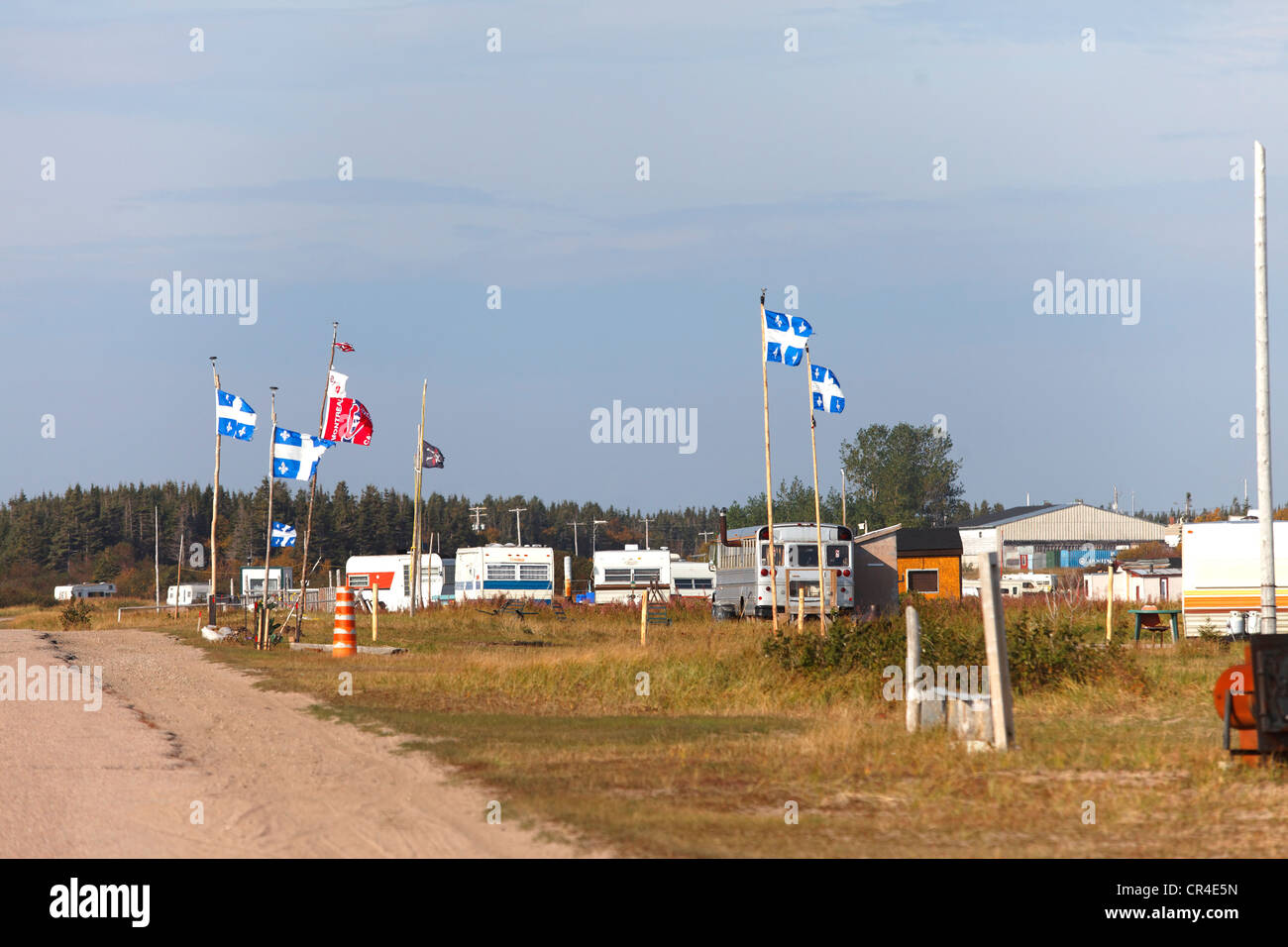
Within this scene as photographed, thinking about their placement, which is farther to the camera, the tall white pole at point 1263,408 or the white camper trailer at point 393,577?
the white camper trailer at point 393,577

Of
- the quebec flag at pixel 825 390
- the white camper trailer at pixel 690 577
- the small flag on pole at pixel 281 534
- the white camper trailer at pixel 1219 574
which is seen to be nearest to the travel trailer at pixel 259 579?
the white camper trailer at pixel 690 577

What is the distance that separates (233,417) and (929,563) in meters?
21.3

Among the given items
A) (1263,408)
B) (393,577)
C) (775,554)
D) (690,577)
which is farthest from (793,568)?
(393,577)

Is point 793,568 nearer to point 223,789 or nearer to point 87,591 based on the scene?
point 223,789

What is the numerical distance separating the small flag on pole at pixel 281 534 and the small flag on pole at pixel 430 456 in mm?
13199

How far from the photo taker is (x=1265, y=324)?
1945cm

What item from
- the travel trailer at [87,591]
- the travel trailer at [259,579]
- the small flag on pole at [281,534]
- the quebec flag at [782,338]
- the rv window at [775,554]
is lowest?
the travel trailer at [87,591]

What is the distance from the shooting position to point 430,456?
50875 mm

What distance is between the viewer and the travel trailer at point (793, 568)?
33.6m

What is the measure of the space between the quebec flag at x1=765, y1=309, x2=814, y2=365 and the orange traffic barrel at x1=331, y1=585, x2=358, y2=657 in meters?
10.4

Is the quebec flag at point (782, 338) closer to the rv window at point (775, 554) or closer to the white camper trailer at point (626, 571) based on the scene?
the rv window at point (775, 554)

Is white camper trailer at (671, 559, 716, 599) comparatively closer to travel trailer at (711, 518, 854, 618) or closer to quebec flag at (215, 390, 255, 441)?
travel trailer at (711, 518, 854, 618)

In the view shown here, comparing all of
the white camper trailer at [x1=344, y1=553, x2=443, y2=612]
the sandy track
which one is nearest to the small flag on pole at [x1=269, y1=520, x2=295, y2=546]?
the white camper trailer at [x1=344, y1=553, x2=443, y2=612]
